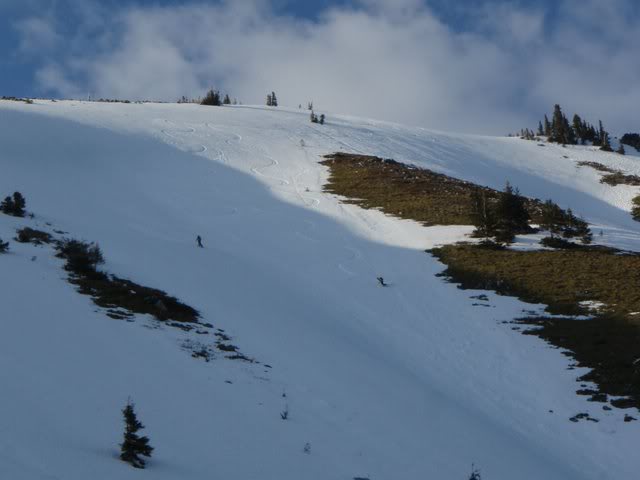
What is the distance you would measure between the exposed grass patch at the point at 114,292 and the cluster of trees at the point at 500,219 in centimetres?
1934

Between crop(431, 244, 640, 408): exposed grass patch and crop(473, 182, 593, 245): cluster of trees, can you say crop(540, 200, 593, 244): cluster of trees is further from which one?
crop(431, 244, 640, 408): exposed grass patch

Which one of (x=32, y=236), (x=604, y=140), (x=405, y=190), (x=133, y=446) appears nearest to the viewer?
(x=133, y=446)

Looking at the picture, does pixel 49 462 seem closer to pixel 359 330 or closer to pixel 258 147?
pixel 359 330

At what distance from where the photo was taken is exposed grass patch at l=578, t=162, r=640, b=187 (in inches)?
2371

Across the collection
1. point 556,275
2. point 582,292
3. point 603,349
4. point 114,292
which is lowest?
point 603,349

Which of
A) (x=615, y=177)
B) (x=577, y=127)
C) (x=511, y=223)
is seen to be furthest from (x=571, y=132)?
(x=511, y=223)

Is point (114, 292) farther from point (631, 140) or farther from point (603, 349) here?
point (631, 140)

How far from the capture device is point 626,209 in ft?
169

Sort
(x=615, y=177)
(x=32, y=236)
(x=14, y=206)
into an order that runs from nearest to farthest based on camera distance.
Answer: (x=32, y=236) → (x=14, y=206) → (x=615, y=177)

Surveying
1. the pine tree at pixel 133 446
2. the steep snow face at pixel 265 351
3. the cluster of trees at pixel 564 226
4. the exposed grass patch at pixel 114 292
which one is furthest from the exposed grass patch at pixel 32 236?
the cluster of trees at pixel 564 226

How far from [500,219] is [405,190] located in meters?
11.1

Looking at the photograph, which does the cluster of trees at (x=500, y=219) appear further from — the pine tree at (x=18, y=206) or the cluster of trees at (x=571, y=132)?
the cluster of trees at (x=571, y=132)

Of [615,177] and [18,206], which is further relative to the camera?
[615,177]

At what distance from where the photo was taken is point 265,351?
14891mm
